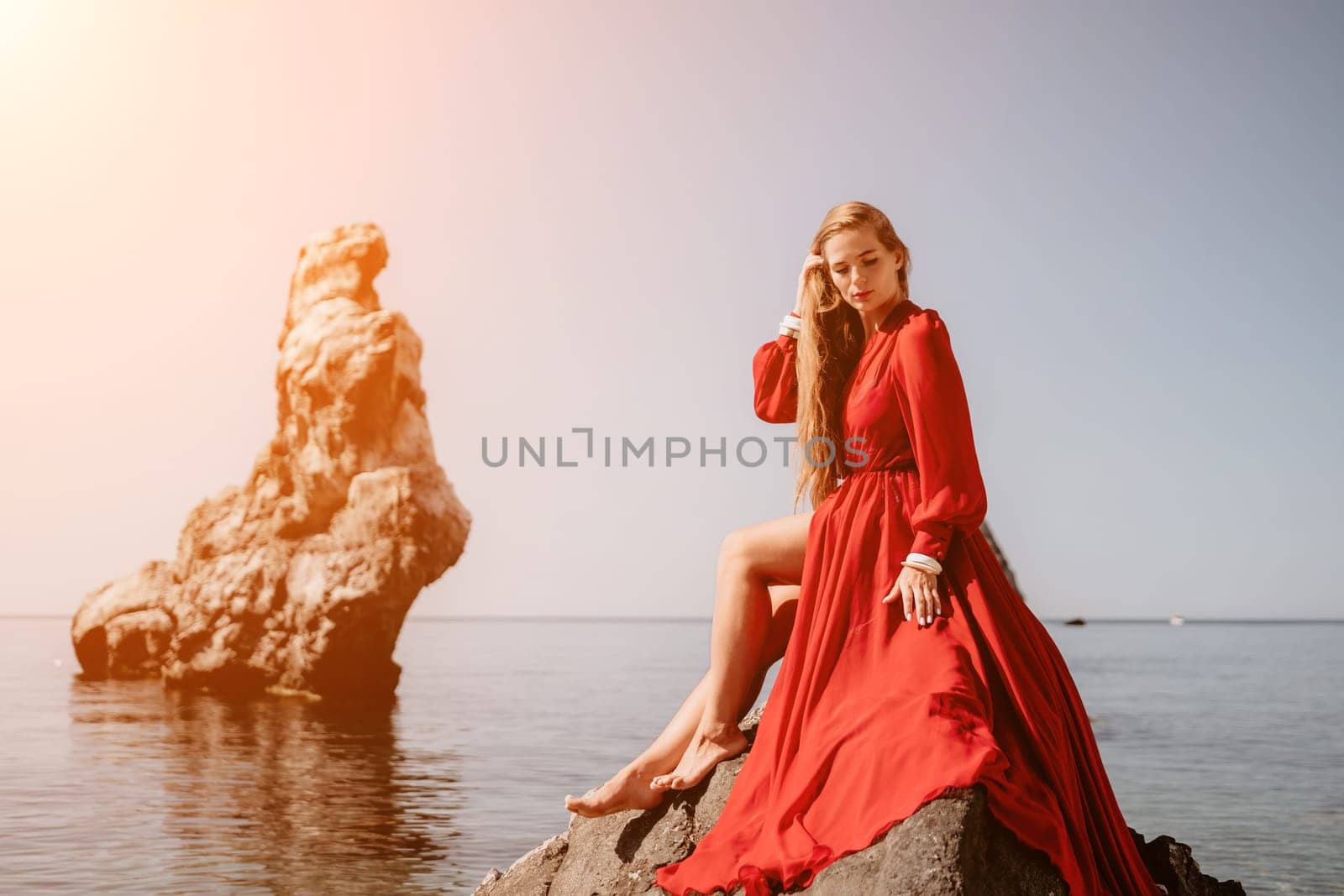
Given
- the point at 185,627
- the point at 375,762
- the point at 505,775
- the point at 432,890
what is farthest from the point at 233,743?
the point at 432,890

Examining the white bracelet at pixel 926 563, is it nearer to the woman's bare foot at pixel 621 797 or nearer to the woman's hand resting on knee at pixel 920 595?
the woman's hand resting on knee at pixel 920 595

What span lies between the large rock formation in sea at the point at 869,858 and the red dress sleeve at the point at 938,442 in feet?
2.45

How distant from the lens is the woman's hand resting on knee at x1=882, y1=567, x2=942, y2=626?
3.24 m

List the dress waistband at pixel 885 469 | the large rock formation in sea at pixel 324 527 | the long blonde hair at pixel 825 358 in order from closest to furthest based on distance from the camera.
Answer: the dress waistband at pixel 885 469 → the long blonde hair at pixel 825 358 → the large rock formation in sea at pixel 324 527

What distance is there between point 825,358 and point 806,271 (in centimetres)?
31

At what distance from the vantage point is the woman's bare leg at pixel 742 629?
12.1ft

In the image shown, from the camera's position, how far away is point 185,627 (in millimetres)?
31234

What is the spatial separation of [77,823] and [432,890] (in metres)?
7.02

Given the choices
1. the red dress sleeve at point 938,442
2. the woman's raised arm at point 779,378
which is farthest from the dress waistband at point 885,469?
the woman's raised arm at point 779,378

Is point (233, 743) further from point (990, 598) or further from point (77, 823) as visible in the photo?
point (990, 598)

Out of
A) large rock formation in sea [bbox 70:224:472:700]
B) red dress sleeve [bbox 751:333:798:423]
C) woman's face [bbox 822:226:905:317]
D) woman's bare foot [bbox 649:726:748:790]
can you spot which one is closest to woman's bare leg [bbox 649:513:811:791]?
woman's bare foot [bbox 649:726:748:790]

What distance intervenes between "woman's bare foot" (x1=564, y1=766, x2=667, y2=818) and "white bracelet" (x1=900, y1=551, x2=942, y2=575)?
1290 mm

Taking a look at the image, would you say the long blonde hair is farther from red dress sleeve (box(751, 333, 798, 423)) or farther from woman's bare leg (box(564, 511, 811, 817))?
woman's bare leg (box(564, 511, 811, 817))

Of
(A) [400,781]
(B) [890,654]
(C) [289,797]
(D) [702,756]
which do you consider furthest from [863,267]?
(A) [400,781]
